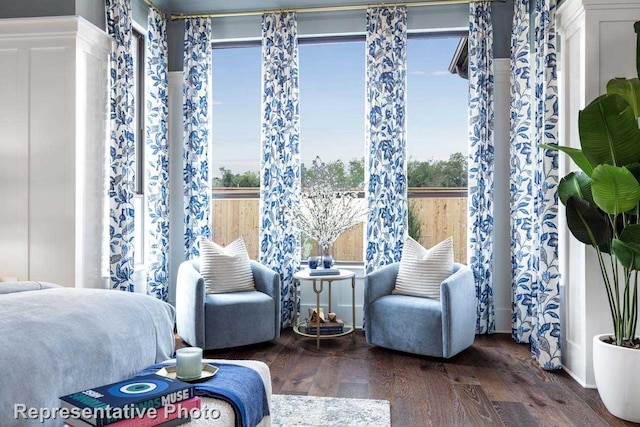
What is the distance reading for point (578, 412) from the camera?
9.19 ft

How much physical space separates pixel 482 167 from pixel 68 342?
387 cm

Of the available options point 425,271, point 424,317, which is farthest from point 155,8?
point 424,317

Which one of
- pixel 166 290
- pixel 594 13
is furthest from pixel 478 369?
pixel 166 290

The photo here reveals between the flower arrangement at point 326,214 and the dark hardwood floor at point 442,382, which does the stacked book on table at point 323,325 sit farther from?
the flower arrangement at point 326,214

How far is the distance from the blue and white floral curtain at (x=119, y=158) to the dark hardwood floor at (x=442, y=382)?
84 centimetres

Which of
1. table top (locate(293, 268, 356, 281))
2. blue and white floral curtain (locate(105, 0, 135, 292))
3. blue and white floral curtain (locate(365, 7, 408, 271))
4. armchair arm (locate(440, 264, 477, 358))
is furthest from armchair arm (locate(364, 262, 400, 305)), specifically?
blue and white floral curtain (locate(105, 0, 135, 292))

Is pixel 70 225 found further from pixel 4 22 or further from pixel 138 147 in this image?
pixel 4 22

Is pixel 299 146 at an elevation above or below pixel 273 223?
above

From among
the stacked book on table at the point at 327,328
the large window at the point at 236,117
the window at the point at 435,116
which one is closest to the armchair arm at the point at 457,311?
the stacked book on table at the point at 327,328

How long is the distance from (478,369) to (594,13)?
8.47ft

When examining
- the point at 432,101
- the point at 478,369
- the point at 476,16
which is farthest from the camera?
the point at 432,101

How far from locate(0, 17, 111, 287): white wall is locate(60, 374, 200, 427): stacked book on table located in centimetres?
260

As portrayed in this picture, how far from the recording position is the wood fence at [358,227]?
4.87 metres

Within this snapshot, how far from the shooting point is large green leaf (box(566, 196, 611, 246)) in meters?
2.86
